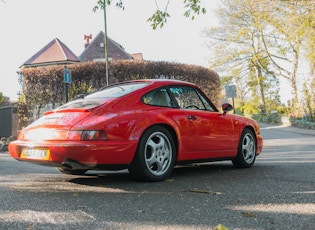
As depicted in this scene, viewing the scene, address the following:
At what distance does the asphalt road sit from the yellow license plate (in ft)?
1.15

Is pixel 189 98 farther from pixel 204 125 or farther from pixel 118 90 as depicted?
pixel 118 90

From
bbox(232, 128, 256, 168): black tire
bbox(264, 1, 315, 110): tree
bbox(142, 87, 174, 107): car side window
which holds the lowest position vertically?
bbox(232, 128, 256, 168): black tire

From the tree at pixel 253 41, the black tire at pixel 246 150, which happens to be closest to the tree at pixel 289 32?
the tree at pixel 253 41

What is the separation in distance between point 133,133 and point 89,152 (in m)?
0.59

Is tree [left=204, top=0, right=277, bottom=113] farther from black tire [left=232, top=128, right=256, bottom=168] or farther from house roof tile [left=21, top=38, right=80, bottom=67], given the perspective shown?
black tire [left=232, top=128, right=256, bottom=168]

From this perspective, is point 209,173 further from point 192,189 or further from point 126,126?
point 126,126

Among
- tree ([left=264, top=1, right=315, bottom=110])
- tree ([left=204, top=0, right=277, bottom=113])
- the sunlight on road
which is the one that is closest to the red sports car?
the sunlight on road

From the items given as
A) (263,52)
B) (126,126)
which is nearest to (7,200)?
(126,126)

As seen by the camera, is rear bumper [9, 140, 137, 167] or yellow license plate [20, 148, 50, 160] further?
yellow license plate [20, 148, 50, 160]

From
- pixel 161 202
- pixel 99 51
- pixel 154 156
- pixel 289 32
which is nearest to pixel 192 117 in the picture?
pixel 154 156

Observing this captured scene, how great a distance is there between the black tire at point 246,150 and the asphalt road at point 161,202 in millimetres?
756

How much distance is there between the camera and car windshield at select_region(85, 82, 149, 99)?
484 centimetres

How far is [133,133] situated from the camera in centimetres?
430

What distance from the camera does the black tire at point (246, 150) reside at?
19.7ft
